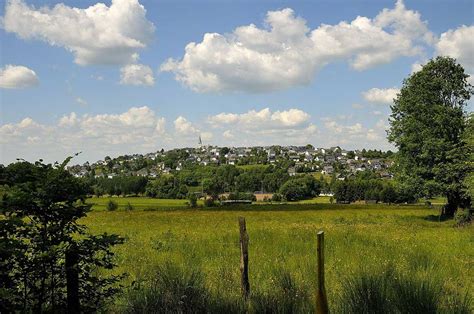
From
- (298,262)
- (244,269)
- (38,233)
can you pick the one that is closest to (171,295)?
(244,269)

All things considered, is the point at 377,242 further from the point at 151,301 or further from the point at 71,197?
the point at 71,197

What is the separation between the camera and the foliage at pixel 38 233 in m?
6.02

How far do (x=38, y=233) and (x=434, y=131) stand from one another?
1352 inches

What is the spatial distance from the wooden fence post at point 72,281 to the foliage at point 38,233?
7cm

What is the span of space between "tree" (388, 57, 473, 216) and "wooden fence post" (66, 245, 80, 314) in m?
32.3

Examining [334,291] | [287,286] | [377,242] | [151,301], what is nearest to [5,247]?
[151,301]

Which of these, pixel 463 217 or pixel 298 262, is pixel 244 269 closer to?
pixel 298 262

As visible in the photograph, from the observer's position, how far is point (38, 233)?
6.38 meters

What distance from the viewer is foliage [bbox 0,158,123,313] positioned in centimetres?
602

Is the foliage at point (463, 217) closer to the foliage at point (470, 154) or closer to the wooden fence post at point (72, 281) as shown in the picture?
the foliage at point (470, 154)

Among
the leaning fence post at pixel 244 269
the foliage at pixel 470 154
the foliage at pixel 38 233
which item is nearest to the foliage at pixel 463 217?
the foliage at pixel 470 154

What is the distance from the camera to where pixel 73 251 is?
21.3ft

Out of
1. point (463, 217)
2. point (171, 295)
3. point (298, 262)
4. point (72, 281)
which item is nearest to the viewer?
point (72, 281)

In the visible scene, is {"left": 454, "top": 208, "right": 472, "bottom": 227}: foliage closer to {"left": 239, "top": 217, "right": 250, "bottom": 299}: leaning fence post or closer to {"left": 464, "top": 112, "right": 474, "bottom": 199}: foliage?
{"left": 464, "top": 112, "right": 474, "bottom": 199}: foliage
